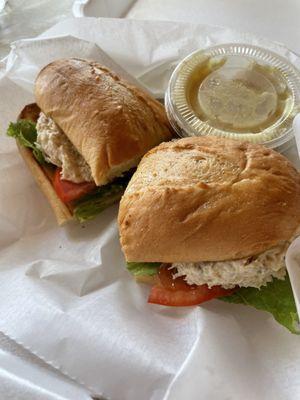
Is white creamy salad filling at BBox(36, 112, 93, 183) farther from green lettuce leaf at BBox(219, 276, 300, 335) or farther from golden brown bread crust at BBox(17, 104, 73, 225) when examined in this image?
green lettuce leaf at BBox(219, 276, 300, 335)

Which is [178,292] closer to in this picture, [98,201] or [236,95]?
[98,201]

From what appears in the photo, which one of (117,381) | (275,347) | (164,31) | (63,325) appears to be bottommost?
(275,347)

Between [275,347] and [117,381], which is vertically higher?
[117,381]

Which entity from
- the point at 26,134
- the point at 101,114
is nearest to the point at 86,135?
the point at 101,114

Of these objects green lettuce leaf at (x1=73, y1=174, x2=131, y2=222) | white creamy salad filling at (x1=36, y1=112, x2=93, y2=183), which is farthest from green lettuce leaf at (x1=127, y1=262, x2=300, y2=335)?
white creamy salad filling at (x1=36, y1=112, x2=93, y2=183)

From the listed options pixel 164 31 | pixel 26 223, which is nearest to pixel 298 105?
pixel 164 31

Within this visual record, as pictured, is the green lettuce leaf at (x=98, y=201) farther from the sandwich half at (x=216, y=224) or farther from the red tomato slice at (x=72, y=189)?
the sandwich half at (x=216, y=224)

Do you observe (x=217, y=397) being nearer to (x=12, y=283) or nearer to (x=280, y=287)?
(x=280, y=287)
